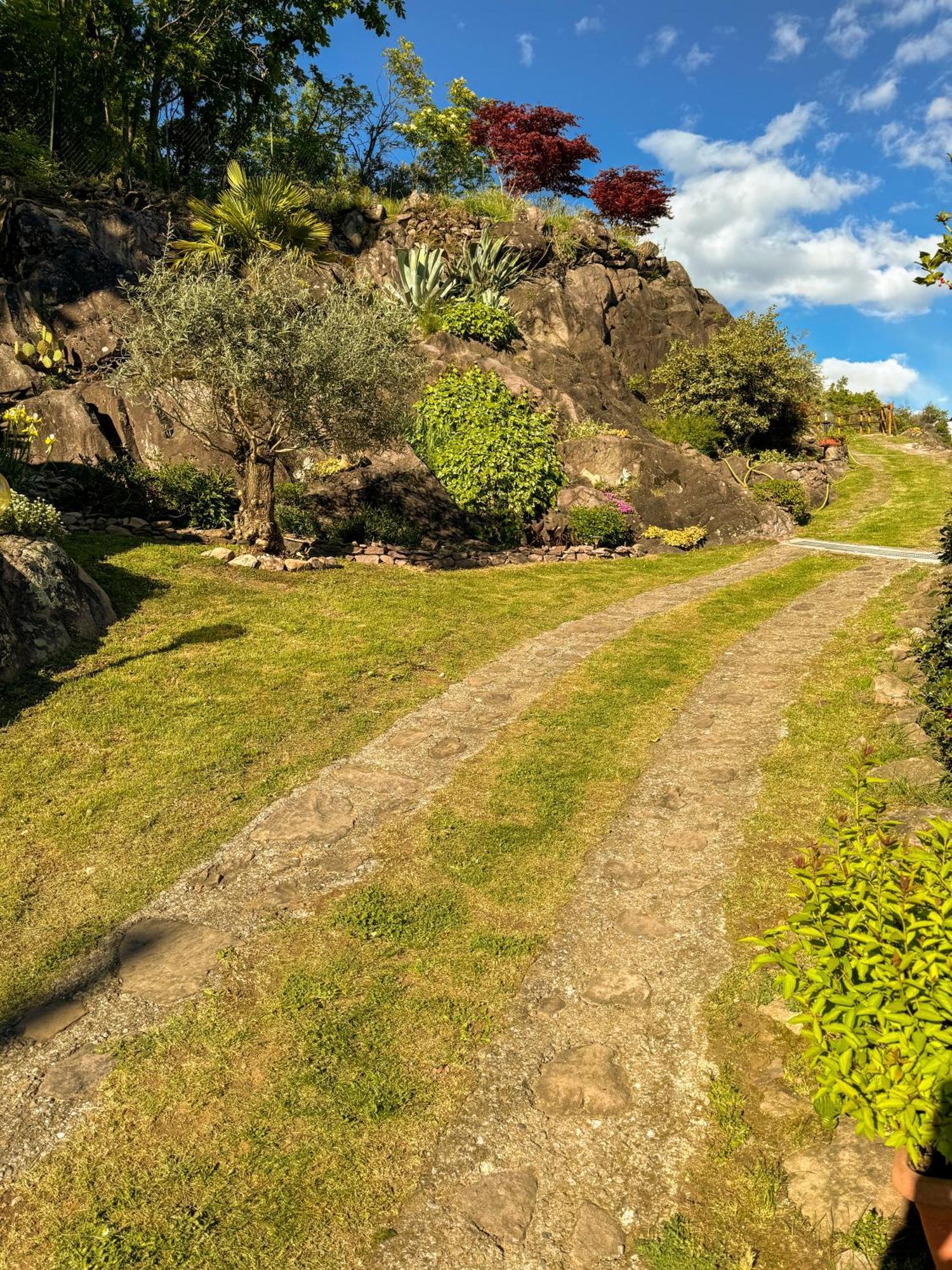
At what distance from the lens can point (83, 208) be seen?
21859 mm

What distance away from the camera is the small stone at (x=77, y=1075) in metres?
4.16

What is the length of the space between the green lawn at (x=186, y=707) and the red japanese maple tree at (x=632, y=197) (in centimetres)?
2955

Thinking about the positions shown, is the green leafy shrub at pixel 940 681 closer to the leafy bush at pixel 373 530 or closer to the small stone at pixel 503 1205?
the small stone at pixel 503 1205

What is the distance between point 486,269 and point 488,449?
12533mm

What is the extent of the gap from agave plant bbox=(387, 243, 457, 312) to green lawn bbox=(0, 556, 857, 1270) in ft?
72.6

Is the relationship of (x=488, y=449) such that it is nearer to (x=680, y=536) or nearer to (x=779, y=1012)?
(x=680, y=536)

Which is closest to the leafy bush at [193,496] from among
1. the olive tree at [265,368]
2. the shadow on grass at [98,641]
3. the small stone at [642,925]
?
the olive tree at [265,368]

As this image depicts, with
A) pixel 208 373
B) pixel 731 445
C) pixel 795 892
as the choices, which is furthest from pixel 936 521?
pixel 795 892

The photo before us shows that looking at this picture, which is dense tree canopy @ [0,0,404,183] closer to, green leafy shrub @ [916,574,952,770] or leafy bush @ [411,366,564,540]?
leafy bush @ [411,366,564,540]

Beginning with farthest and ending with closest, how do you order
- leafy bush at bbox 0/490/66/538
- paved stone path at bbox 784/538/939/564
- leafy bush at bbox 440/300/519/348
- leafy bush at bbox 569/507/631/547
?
leafy bush at bbox 440/300/519/348 → leafy bush at bbox 569/507/631/547 → paved stone path at bbox 784/538/939/564 → leafy bush at bbox 0/490/66/538

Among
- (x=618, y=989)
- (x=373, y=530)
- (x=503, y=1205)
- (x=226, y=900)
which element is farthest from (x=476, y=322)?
(x=503, y=1205)

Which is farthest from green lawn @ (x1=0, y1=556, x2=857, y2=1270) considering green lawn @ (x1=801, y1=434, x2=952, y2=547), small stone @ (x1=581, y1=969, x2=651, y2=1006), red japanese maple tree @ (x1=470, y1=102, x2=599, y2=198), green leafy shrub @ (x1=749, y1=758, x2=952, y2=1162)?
red japanese maple tree @ (x1=470, y1=102, x2=599, y2=198)

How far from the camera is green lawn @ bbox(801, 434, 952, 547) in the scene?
20.8 metres

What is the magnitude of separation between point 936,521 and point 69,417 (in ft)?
77.9
